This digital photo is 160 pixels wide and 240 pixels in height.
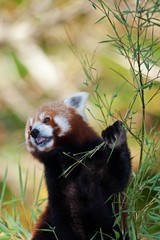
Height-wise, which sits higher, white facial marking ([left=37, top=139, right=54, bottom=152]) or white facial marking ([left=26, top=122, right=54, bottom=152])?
white facial marking ([left=26, top=122, right=54, bottom=152])

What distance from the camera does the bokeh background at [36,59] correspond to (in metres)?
7.72

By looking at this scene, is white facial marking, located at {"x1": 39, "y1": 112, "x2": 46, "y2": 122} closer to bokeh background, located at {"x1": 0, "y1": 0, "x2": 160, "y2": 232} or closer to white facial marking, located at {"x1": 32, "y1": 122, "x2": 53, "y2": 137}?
white facial marking, located at {"x1": 32, "y1": 122, "x2": 53, "y2": 137}

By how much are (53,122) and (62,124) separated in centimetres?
4

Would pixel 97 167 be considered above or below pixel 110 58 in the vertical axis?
above

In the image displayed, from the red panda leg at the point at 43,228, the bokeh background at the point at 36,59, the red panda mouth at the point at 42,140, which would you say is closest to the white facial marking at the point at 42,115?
the red panda mouth at the point at 42,140

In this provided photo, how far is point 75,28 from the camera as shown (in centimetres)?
801

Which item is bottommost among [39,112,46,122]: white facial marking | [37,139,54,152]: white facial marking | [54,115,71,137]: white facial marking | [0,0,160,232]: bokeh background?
[0,0,160,232]: bokeh background

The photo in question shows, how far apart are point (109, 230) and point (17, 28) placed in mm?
5634

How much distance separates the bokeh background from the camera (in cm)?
772

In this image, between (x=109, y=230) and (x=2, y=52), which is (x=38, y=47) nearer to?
(x=2, y=52)

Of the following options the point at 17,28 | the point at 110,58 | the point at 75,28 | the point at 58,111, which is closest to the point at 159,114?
the point at 110,58

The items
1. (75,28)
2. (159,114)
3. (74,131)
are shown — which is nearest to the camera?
(74,131)

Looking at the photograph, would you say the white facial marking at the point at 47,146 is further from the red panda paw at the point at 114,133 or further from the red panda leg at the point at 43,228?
the red panda paw at the point at 114,133

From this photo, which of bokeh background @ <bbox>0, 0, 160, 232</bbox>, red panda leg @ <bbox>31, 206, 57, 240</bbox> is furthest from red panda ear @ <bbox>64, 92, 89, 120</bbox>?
bokeh background @ <bbox>0, 0, 160, 232</bbox>
